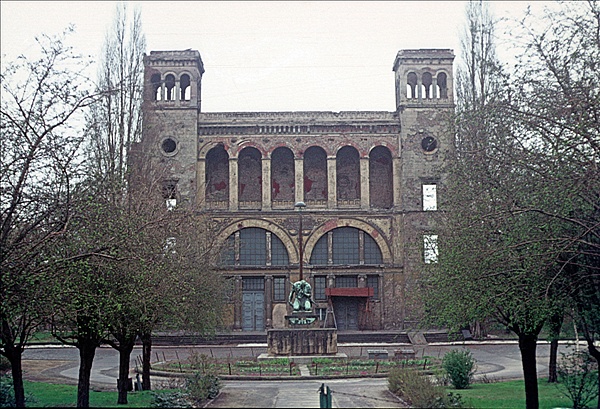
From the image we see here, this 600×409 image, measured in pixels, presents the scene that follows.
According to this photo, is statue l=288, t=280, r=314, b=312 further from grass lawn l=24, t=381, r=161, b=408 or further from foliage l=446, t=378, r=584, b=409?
grass lawn l=24, t=381, r=161, b=408

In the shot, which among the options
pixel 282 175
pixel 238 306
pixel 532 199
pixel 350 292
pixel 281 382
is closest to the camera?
pixel 532 199

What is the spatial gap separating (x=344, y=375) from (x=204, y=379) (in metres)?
7.35

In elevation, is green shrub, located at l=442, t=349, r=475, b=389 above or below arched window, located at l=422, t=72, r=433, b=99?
below

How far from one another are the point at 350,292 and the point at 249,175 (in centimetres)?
995

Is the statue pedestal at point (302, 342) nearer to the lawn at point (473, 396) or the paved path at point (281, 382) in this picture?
the paved path at point (281, 382)

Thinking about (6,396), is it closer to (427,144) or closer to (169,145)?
(169,145)

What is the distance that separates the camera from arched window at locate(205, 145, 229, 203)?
151ft

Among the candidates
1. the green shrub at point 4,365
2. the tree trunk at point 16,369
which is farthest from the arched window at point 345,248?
the tree trunk at point 16,369

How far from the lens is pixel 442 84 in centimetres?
4553

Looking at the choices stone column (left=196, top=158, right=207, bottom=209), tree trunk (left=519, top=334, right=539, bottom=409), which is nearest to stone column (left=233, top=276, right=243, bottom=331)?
stone column (left=196, top=158, right=207, bottom=209)

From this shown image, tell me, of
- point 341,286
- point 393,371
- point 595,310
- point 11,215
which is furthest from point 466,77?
point 11,215

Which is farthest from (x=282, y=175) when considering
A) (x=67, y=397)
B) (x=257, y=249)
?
(x=67, y=397)

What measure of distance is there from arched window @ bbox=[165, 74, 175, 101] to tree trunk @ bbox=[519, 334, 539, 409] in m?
32.6

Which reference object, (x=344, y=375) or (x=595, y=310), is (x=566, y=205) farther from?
(x=344, y=375)
